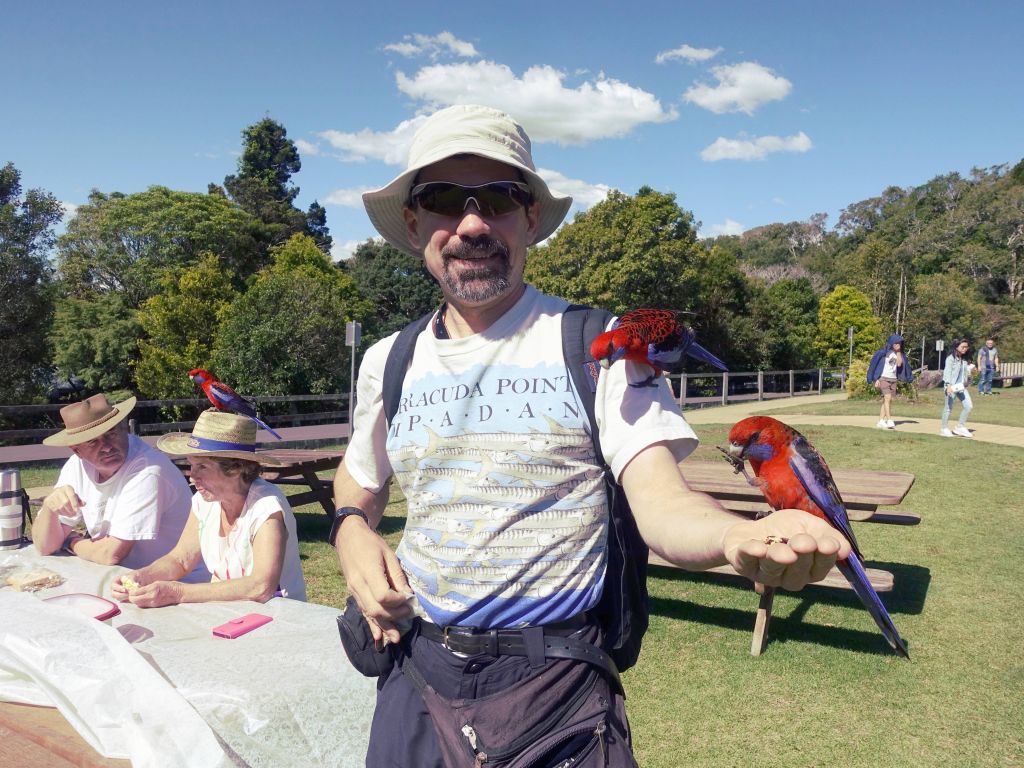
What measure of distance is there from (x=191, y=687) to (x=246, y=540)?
3.94ft

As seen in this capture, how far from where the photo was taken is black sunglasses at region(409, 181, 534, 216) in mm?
1579

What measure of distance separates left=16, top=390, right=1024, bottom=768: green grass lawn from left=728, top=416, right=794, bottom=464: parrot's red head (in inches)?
72.5

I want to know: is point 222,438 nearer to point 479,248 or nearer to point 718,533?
point 479,248

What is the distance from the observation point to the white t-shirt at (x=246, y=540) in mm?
3328

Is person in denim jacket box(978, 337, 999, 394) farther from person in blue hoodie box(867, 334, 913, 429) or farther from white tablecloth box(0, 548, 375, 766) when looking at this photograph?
white tablecloth box(0, 548, 375, 766)

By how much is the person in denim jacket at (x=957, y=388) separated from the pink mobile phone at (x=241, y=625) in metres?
→ 13.6

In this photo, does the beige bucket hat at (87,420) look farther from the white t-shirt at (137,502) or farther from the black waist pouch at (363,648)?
the black waist pouch at (363,648)

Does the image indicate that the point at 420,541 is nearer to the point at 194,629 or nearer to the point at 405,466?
the point at 405,466

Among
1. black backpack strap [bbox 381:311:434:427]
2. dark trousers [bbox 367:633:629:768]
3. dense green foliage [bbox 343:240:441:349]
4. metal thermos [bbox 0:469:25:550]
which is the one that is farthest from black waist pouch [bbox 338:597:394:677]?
dense green foliage [bbox 343:240:441:349]

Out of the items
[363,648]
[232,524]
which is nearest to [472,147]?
[363,648]

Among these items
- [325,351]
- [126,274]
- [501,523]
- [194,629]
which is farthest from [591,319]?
A: [126,274]

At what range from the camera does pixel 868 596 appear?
4.03 ft

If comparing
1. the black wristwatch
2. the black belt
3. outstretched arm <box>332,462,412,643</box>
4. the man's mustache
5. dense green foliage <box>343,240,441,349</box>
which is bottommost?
the black belt

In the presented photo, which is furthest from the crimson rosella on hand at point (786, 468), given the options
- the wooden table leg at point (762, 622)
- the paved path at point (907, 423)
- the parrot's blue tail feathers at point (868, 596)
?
the paved path at point (907, 423)
